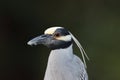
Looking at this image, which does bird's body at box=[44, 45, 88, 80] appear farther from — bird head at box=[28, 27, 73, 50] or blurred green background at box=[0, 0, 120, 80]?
blurred green background at box=[0, 0, 120, 80]

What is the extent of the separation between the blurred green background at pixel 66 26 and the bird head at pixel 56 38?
2.91 metres

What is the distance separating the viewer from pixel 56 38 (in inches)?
112

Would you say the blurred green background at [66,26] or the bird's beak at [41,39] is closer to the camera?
the bird's beak at [41,39]

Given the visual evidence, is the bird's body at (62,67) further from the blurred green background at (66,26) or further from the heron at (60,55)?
the blurred green background at (66,26)

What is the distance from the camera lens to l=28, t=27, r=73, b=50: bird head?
110 inches

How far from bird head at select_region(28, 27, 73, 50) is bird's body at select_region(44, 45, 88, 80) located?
4 cm

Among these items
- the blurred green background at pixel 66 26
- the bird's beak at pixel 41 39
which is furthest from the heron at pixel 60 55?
the blurred green background at pixel 66 26

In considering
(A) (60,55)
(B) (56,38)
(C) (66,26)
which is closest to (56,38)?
(B) (56,38)

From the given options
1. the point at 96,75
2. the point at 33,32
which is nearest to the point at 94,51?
the point at 96,75

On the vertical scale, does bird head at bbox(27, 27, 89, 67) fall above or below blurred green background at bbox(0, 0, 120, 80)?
above

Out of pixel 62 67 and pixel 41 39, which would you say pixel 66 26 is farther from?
pixel 41 39

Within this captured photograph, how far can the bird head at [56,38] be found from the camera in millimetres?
2805

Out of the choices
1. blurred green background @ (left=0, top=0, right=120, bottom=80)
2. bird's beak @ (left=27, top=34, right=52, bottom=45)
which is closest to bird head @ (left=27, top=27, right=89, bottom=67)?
bird's beak @ (left=27, top=34, right=52, bottom=45)

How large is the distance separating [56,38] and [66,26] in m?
3.04
